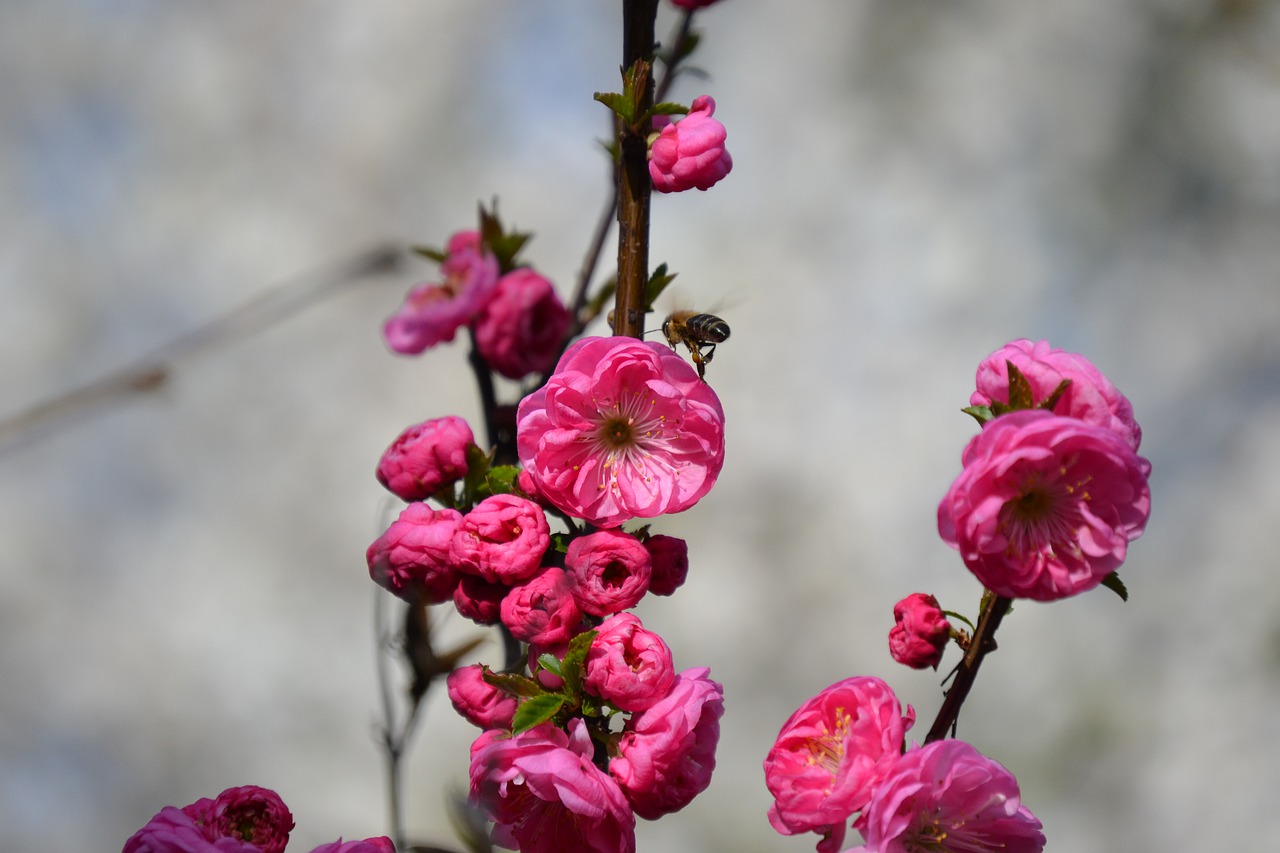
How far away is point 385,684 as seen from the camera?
0.43 m

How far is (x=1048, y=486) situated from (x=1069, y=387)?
0.05 meters

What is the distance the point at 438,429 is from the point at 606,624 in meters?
0.18

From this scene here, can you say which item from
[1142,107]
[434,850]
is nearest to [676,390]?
[434,850]

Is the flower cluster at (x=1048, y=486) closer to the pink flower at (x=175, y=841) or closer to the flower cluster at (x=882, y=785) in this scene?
the flower cluster at (x=882, y=785)

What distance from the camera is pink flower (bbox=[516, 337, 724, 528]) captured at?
628 mm

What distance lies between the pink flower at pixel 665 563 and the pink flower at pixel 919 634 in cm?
13

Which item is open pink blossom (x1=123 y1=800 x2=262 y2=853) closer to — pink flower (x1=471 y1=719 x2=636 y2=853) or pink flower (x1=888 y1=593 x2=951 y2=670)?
pink flower (x1=471 y1=719 x2=636 y2=853)

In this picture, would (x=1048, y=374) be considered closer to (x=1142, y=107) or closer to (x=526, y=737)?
(x=526, y=737)

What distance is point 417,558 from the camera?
2.06 ft

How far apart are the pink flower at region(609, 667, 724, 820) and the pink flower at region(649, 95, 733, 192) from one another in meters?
0.28

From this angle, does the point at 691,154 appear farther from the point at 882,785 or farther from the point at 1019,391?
the point at 882,785

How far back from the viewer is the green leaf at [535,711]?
0.57 meters

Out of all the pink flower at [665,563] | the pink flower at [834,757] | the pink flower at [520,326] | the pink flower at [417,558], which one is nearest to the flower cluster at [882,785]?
the pink flower at [834,757]

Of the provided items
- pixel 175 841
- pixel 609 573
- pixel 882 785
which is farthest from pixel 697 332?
pixel 175 841
